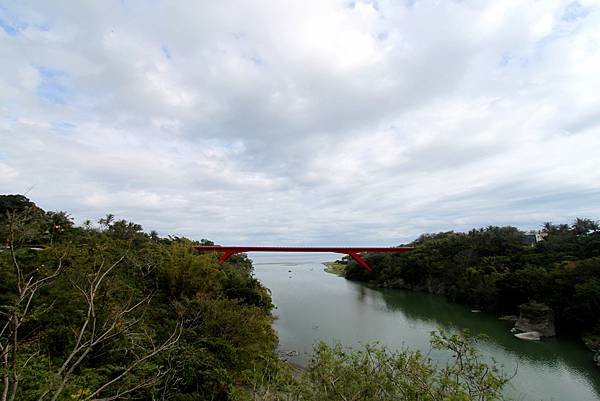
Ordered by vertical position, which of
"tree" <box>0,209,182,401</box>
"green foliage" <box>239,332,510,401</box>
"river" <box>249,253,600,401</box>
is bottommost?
"river" <box>249,253,600,401</box>

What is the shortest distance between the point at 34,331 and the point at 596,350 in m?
18.9

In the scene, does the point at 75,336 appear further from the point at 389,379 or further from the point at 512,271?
the point at 512,271

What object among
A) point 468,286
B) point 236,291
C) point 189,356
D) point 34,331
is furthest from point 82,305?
point 468,286

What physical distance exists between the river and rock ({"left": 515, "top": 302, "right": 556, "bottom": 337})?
82 cm

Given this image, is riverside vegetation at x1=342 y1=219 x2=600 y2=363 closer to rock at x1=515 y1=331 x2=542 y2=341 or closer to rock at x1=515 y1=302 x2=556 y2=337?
rock at x1=515 y1=302 x2=556 y2=337

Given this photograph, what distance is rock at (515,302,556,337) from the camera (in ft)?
56.7

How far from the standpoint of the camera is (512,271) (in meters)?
23.9

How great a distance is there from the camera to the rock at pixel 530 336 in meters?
16.6

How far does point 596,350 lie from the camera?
1417 centimetres

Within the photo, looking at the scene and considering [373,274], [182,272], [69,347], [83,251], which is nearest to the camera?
[69,347]

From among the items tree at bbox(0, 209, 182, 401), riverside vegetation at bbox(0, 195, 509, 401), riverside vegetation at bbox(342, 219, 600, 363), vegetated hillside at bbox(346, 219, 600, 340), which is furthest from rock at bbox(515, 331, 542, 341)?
tree at bbox(0, 209, 182, 401)

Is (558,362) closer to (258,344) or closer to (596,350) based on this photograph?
(596,350)

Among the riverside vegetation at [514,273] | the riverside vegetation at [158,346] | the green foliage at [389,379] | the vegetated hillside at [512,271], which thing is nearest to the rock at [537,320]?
the riverside vegetation at [514,273]

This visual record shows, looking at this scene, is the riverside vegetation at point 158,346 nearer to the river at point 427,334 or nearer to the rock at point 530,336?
the river at point 427,334
